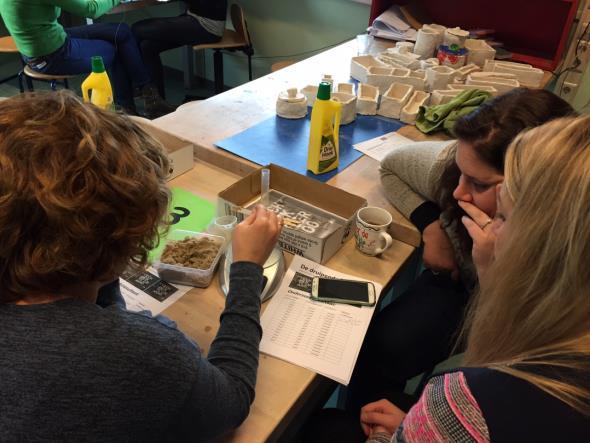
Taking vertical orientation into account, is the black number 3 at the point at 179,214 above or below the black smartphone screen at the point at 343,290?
below

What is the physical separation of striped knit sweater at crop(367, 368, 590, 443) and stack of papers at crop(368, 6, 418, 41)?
211cm

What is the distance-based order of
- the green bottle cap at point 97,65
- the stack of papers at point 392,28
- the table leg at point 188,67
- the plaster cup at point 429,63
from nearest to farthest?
1. the green bottle cap at point 97,65
2. the plaster cup at point 429,63
3. the stack of papers at point 392,28
4. the table leg at point 188,67

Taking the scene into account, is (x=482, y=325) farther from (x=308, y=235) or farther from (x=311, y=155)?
(x=311, y=155)

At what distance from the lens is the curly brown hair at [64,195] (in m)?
0.53

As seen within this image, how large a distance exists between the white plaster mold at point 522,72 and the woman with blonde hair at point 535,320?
58.0 inches

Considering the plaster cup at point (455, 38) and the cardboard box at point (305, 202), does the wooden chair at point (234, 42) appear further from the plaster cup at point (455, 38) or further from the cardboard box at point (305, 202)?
the cardboard box at point (305, 202)

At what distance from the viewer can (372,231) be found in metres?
1.02

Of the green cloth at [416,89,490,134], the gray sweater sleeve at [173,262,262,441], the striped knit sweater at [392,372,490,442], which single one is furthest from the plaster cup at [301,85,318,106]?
the striped knit sweater at [392,372,490,442]

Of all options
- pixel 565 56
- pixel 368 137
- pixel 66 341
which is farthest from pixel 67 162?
pixel 565 56

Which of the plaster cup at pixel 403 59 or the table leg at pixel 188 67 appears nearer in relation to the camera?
the plaster cup at pixel 403 59

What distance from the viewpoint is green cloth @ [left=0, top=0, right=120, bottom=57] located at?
7.55 ft

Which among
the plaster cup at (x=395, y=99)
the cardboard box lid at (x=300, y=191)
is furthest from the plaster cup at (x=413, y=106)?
the cardboard box lid at (x=300, y=191)

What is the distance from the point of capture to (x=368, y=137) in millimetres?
1568

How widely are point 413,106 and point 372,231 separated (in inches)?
34.5
